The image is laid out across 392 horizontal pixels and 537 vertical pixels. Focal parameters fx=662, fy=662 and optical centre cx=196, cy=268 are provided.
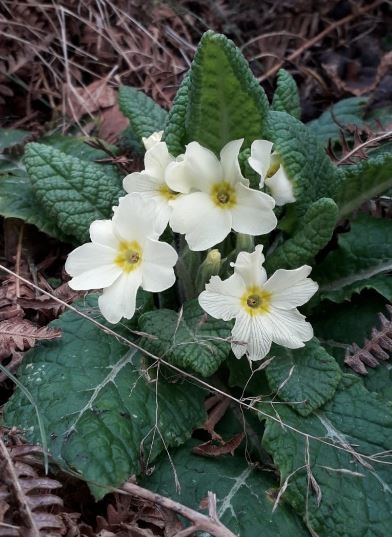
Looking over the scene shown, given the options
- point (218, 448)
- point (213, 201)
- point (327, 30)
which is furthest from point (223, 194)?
point (327, 30)

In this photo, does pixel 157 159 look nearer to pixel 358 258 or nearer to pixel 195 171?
pixel 195 171

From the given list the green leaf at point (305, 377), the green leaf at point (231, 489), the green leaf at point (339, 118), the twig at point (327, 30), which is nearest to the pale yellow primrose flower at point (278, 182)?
the green leaf at point (305, 377)

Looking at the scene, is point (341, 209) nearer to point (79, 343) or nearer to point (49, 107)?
point (79, 343)

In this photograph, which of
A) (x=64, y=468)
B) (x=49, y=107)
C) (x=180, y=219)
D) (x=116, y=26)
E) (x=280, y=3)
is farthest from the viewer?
(x=280, y=3)

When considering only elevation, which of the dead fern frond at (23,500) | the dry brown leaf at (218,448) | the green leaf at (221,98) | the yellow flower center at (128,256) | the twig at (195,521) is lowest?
the dry brown leaf at (218,448)

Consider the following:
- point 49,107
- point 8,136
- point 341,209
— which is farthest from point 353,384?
point 49,107

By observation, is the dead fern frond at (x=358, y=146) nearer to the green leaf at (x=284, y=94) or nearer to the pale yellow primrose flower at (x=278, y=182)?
the green leaf at (x=284, y=94)

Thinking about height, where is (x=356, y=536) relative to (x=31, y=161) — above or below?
below
